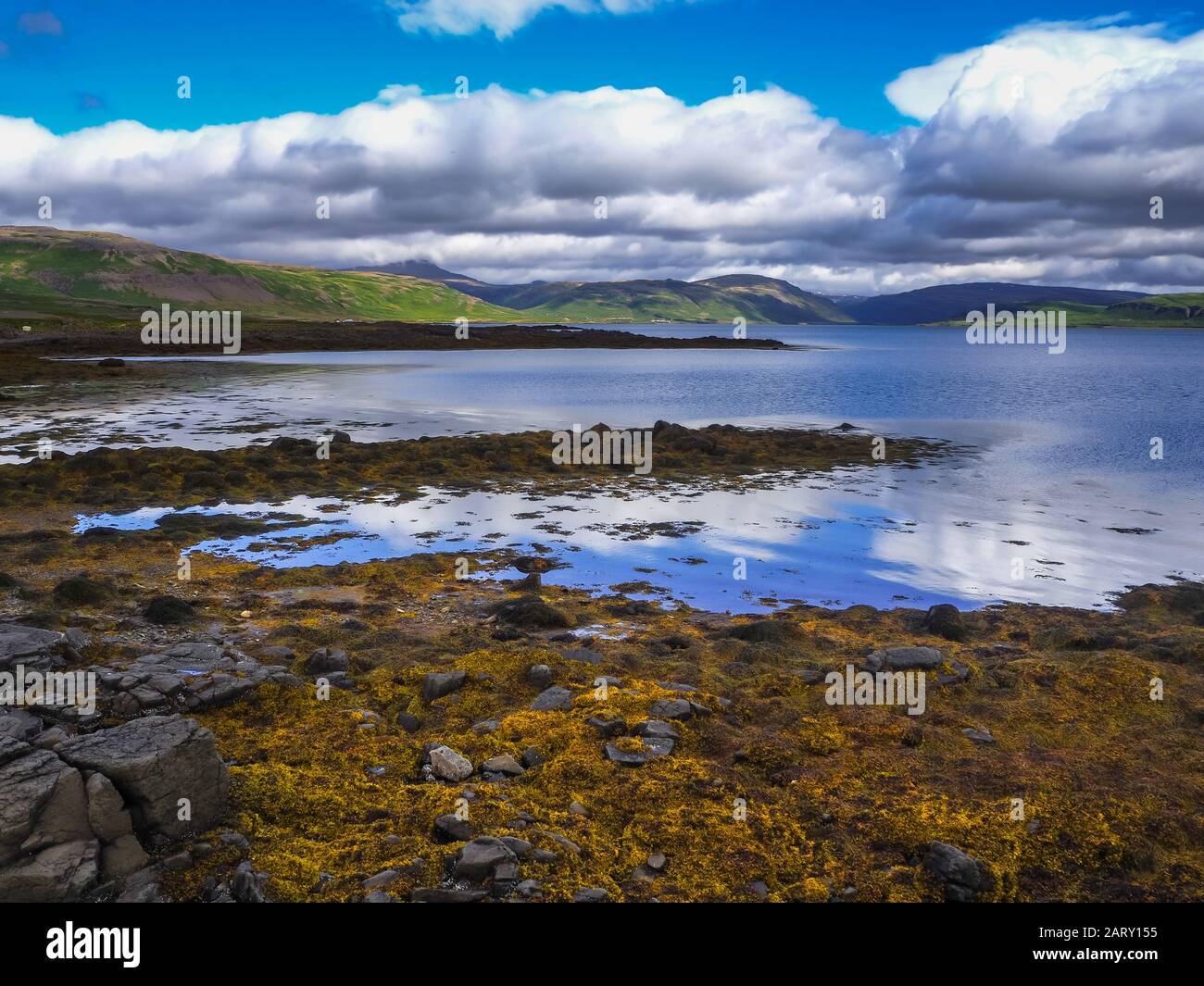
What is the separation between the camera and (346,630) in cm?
1385

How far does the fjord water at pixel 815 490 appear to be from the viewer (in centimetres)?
1894

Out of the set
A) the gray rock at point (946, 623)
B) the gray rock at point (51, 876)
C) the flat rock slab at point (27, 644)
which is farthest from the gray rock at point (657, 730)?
the flat rock slab at point (27, 644)

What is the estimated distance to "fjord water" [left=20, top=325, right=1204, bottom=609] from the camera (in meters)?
18.9

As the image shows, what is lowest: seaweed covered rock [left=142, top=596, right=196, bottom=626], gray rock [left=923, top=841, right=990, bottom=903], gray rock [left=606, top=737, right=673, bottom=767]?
gray rock [left=923, top=841, right=990, bottom=903]

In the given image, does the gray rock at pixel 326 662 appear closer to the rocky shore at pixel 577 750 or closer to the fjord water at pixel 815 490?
the rocky shore at pixel 577 750

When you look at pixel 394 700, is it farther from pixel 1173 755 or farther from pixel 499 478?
pixel 499 478

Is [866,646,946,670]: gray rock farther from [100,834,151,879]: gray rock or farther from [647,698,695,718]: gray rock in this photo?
[100,834,151,879]: gray rock

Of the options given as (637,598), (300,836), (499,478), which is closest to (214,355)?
(499,478)

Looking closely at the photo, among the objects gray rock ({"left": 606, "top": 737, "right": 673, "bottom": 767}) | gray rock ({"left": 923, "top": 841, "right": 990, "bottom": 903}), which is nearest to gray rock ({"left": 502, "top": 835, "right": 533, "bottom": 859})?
gray rock ({"left": 606, "top": 737, "right": 673, "bottom": 767})

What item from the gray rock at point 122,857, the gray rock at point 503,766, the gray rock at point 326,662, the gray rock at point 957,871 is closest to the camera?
the gray rock at point 122,857

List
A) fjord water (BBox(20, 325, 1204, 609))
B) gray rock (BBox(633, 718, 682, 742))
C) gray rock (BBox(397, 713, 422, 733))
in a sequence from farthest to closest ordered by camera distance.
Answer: fjord water (BBox(20, 325, 1204, 609)) < gray rock (BBox(397, 713, 422, 733)) < gray rock (BBox(633, 718, 682, 742))

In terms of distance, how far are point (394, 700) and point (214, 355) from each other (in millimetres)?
103215

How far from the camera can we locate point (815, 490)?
94.8 feet

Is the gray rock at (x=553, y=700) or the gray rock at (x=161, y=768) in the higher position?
the gray rock at (x=161, y=768)
